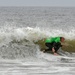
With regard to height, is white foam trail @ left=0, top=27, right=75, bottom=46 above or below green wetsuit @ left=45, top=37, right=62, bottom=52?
above

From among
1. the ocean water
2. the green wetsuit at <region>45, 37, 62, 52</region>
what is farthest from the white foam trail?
the green wetsuit at <region>45, 37, 62, 52</region>

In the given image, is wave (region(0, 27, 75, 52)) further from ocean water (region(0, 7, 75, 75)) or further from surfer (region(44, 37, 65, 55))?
Answer: surfer (region(44, 37, 65, 55))

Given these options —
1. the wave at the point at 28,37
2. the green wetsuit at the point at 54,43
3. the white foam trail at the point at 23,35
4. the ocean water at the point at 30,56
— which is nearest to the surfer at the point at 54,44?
the green wetsuit at the point at 54,43

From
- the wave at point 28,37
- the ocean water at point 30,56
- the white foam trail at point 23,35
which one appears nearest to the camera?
the ocean water at point 30,56

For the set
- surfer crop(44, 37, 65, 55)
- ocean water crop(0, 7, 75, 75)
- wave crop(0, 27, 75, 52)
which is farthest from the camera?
wave crop(0, 27, 75, 52)

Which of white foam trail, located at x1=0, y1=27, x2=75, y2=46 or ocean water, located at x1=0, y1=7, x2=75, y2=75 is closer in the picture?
ocean water, located at x1=0, y1=7, x2=75, y2=75

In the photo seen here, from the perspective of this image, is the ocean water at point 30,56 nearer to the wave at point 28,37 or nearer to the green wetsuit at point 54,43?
the wave at point 28,37

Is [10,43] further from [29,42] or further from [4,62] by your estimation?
[4,62]

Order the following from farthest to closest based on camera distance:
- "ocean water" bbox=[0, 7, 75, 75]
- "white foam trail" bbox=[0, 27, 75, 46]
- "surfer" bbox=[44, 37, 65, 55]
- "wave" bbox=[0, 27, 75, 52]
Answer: "white foam trail" bbox=[0, 27, 75, 46] < "wave" bbox=[0, 27, 75, 52] < "surfer" bbox=[44, 37, 65, 55] < "ocean water" bbox=[0, 7, 75, 75]

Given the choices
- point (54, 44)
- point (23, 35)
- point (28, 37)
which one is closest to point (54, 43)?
point (54, 44)

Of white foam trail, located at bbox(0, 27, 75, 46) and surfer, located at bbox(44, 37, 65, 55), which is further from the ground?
white foam trail, located at bbox(0, 27, 75, 46)

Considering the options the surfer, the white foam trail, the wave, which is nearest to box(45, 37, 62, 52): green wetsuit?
the surfer

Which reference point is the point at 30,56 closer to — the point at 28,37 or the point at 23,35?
the point at 28,37

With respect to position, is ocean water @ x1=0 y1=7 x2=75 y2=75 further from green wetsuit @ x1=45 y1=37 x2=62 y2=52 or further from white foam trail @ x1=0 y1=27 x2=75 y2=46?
green wetsuit @ x1=45 y1=37 x2=62 y2=52
